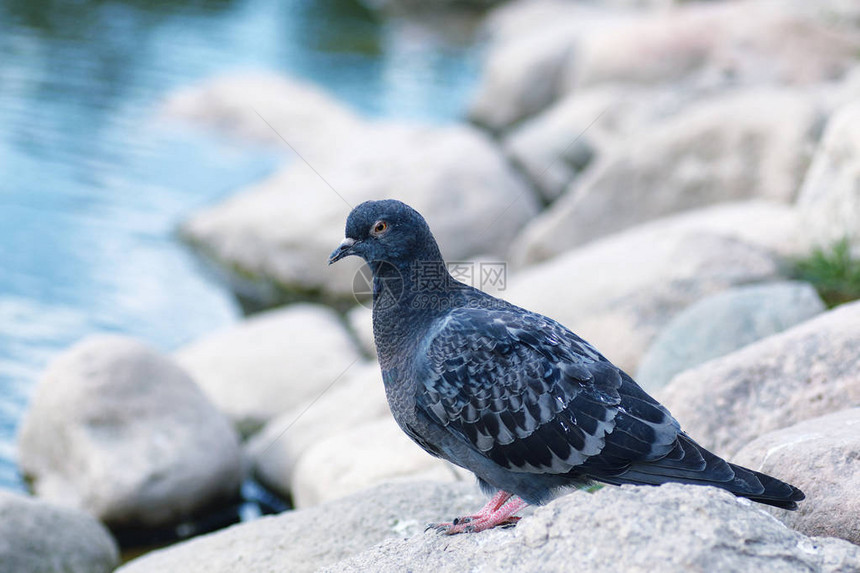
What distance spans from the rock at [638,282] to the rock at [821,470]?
8.25 feet

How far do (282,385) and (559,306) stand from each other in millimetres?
2755

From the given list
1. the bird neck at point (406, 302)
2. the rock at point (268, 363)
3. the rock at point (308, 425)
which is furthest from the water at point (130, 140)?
the bird neck at point (406, 302)

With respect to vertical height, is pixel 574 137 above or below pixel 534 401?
below

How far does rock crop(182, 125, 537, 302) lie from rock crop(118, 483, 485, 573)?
20.3 ft

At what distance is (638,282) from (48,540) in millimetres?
4760

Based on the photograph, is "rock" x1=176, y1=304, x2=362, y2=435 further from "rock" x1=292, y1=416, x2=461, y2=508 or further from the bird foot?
the bird foot

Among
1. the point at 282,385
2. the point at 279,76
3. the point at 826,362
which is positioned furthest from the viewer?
the point at 279,76

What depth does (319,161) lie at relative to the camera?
45.2 feet

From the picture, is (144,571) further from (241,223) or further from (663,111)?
(663,111)

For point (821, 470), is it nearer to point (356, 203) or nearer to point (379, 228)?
point (379, 228)

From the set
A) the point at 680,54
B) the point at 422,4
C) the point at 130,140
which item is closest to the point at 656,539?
the point at 680,54

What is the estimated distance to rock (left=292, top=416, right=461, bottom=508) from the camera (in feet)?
19.0

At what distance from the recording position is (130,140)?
50.8ft

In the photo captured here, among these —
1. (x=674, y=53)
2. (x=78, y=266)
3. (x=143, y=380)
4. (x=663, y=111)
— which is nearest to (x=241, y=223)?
(x=78, y=266)
